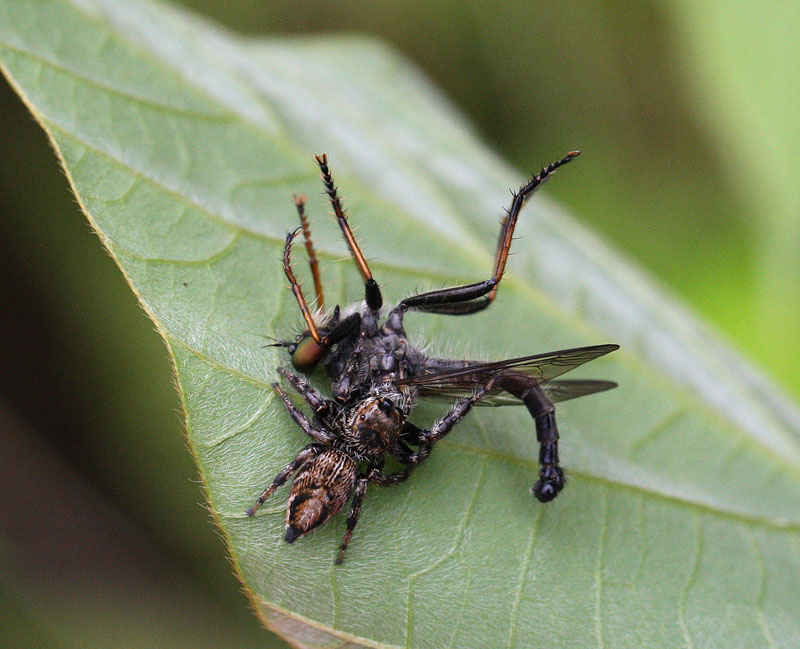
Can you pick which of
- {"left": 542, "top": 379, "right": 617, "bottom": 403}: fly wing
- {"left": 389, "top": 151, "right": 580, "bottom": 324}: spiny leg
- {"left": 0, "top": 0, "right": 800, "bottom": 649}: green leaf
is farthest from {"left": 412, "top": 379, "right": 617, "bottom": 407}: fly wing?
{"left": 389, "top": 151, "right": 580, "bottom": 324}: spiny leg

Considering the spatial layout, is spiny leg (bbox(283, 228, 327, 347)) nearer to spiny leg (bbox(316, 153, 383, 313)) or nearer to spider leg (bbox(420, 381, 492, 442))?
spiny leg (bbox(316, 153, 383, 313))

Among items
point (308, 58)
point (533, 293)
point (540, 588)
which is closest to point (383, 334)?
point (533, 293)

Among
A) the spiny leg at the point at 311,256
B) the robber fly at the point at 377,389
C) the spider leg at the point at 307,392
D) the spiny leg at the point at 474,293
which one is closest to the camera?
the robber fly at the point at 377,389

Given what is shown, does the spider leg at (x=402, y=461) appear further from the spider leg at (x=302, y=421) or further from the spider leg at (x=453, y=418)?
the spider leg at (x=302, y=421)

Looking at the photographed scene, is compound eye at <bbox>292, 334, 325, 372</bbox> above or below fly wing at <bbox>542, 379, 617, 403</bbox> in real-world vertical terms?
below

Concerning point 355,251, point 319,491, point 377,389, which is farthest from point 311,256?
point 319,491

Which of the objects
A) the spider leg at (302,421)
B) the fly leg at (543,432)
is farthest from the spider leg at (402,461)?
the fly leg at (543,432)

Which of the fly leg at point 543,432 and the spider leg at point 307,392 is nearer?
the spider leg at point 307,392
